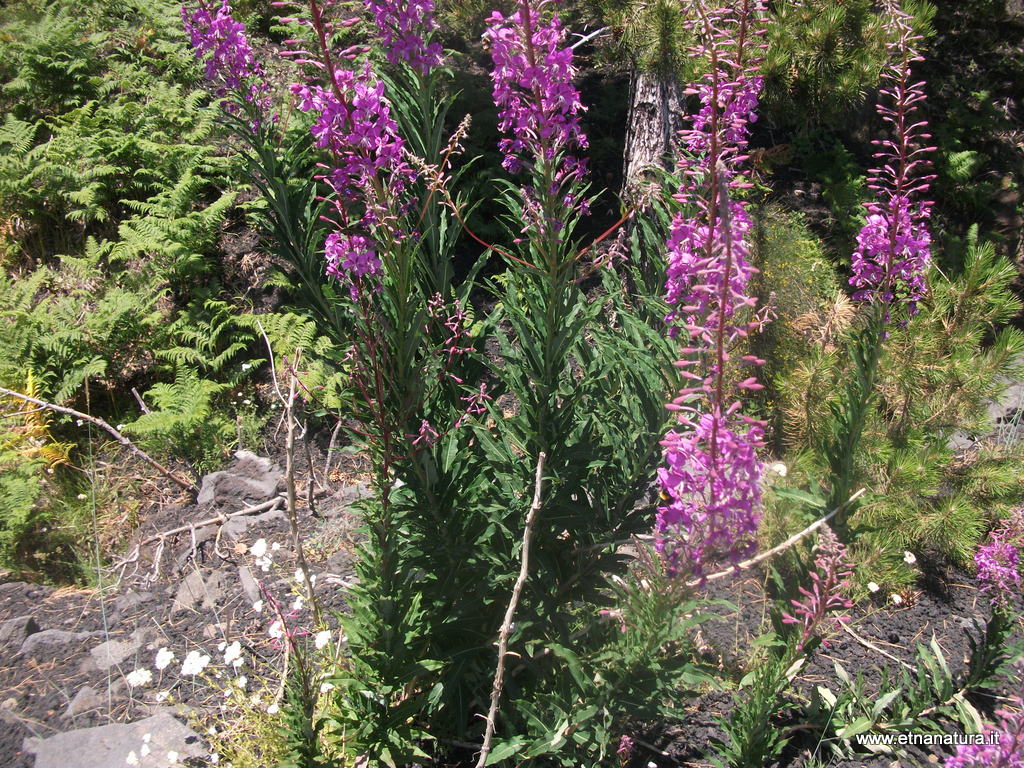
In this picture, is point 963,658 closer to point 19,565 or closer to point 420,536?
point 420,536

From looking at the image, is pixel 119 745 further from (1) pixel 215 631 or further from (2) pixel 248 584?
(2) pixel 248 584

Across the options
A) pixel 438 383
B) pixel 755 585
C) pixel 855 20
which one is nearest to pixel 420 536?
pixel 438 383

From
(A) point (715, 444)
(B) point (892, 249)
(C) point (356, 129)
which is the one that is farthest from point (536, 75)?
(B) point (892, 249)

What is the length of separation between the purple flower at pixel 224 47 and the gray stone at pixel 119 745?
2632mm

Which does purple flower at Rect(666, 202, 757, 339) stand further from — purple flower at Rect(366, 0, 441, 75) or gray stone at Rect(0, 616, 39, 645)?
gray stone at Rect(0, 616, 39, 645)

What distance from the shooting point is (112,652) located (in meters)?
3.14

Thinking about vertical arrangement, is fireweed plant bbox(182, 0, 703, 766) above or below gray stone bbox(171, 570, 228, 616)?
above

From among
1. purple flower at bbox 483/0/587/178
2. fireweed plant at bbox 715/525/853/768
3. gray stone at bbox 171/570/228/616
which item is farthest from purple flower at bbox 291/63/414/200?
gray stone at bbox 171/570/228/616

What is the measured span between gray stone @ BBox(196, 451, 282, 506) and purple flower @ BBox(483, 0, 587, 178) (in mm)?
3001

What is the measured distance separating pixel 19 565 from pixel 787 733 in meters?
4.04


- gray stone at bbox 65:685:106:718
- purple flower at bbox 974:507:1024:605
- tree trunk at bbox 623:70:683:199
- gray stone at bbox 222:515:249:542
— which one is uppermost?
tree trunk at bbox 623:70:683:199

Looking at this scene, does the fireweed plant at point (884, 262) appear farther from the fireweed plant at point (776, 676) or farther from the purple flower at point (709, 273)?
the purple flower at point (709, 273)

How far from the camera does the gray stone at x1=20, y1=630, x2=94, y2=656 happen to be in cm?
318

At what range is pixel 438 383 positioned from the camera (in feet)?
7.85
